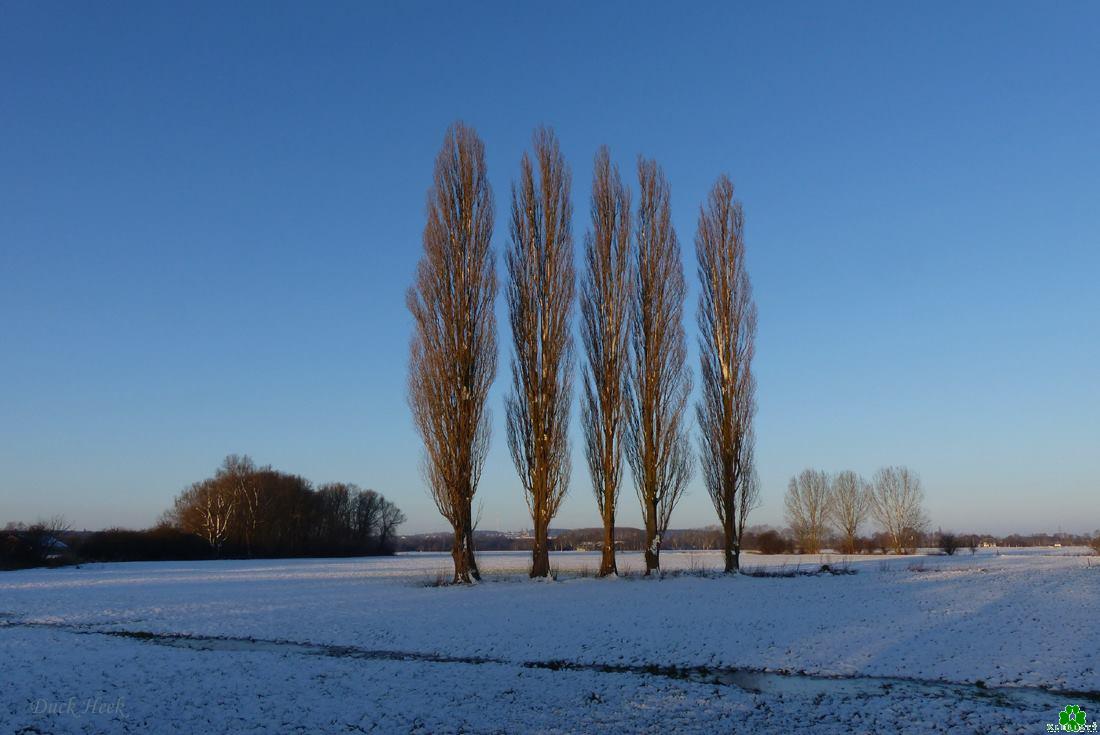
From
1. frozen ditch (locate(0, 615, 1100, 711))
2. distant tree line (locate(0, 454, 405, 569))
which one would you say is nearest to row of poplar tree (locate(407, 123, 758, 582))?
frozen ditch (locate(0, 615, 1100, 711))

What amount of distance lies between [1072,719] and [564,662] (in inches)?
248

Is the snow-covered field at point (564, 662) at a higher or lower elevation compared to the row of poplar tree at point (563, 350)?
lower

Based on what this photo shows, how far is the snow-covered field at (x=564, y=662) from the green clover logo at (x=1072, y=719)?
210 mm

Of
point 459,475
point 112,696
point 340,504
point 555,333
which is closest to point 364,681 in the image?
point 112,696

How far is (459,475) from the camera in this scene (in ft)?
72.9

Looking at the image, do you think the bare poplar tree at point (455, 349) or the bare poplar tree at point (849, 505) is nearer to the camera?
the bare poplar tree at point (455, 349)

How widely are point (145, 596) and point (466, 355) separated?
12.2m

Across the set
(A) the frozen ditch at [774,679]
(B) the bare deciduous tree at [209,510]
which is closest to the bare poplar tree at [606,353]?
(A) the frozen ditch at [774,679]

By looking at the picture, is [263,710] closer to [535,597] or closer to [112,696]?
[112,696]

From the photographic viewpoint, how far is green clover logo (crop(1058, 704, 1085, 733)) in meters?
6.79

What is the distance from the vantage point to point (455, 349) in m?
22.8

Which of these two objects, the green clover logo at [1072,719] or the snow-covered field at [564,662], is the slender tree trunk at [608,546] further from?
the green clover logo at [1072,719]

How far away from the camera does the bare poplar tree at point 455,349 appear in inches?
879

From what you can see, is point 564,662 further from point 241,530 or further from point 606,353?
point 241,530
